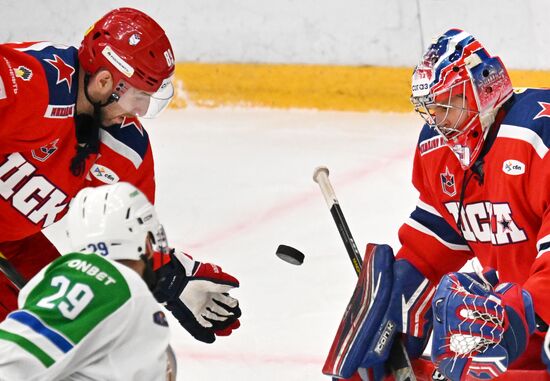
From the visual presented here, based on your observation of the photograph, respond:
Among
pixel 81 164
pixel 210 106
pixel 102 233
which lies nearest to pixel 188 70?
pixel 210 106

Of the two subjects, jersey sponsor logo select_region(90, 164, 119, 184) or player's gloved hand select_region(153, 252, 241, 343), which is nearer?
player's gloved hand select_region(153, 252, 241, 343)

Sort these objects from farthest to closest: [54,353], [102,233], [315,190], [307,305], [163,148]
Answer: [163,148], [315,190], [307,305], [102,233], [54,353]

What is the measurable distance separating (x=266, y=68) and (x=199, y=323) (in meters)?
2.27

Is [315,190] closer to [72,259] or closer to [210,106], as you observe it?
[210,106]

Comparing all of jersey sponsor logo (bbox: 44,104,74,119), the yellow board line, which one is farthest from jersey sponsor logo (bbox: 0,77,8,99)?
the yellow board line

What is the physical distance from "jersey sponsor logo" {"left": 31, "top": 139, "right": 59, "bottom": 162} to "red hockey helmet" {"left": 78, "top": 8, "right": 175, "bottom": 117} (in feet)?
0.69

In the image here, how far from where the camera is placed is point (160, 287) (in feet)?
10.4

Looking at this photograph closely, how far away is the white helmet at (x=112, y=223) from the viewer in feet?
Answer: 7.33

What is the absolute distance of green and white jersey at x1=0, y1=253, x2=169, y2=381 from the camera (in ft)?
6.72

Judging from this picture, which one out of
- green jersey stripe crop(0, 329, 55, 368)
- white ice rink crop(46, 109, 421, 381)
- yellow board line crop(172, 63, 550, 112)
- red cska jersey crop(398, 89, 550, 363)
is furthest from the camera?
yellow board line crop(172, 63, 550, 112)

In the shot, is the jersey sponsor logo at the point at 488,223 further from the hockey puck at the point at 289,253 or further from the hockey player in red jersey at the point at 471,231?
the hockey puck at the point at 289,253

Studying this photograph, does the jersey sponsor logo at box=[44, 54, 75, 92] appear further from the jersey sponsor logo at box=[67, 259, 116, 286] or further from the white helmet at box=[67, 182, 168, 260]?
the jersey sponsor logo at box=[67, 259, 116, 286]

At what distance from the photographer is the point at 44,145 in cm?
316

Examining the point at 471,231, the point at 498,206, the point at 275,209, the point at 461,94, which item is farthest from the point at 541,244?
the point at 275,209
